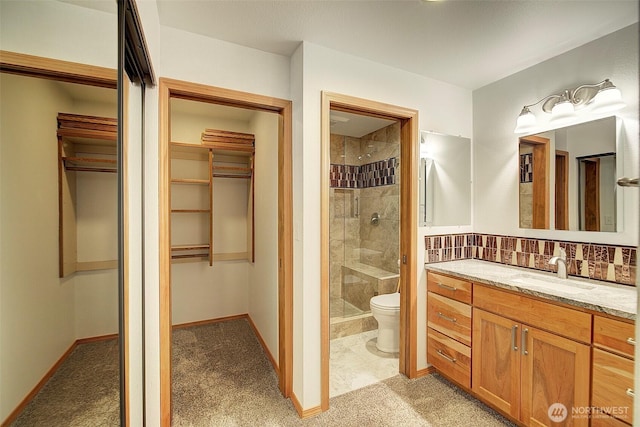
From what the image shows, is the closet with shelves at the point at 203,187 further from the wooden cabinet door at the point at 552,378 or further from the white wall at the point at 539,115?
the wooden cabinet door at the point at 552,378

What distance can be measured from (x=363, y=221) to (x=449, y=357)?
1.99 metres

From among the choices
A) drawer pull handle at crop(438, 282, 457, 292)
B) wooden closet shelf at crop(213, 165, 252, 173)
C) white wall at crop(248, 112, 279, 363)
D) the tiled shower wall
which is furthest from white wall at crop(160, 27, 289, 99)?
drawer pull handle at crop(438, 282, 457, 292)

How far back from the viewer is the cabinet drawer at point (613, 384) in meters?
1.30

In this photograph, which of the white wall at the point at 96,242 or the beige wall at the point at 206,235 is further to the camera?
the beige wall at the point at 206,235

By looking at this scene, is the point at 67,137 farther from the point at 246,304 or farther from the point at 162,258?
the point at 246,304

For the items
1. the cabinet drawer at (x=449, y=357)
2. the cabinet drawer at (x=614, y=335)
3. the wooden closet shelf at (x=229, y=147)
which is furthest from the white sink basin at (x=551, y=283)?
the wooden closet shelf at (x=229, y=147)

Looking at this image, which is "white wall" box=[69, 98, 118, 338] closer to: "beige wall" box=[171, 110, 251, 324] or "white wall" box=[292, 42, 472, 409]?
"white wall" box=[292, 42, 472, 409]

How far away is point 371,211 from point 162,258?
2633mm

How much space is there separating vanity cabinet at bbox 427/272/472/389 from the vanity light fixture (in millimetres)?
1328

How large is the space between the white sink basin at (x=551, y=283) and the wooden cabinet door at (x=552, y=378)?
0.88ft

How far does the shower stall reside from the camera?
11.1ft

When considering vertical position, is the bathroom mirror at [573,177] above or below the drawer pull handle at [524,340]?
above

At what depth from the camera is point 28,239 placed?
477mm

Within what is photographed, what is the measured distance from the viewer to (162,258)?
5.70 ft
